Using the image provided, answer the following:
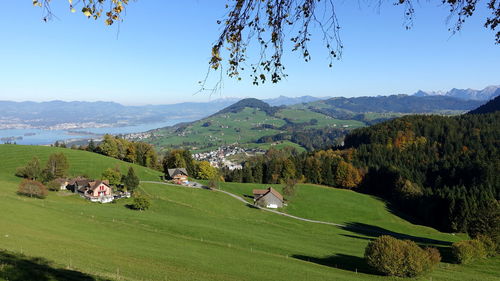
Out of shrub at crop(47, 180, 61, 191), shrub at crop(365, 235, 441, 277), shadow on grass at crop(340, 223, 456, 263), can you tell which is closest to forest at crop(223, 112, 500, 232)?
shadow on grass at crop(340, 223, 456, 263)

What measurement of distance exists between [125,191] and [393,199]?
8600cm

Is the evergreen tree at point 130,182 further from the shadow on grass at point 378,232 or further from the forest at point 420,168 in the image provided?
the forest at point 420,168

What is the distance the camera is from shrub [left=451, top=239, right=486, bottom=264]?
4184 centimetres

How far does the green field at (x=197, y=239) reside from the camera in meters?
27.8

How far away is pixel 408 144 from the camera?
481ft

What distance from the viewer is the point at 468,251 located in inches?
1651

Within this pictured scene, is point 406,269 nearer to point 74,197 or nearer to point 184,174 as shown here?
point 74,197

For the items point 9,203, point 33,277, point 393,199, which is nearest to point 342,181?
point 393,199

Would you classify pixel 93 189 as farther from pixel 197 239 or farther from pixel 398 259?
pixel 398 259

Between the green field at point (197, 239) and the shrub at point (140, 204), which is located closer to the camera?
the green field at point (197, 239)

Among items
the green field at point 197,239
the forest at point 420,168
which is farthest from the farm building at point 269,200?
the forest at point 420,168

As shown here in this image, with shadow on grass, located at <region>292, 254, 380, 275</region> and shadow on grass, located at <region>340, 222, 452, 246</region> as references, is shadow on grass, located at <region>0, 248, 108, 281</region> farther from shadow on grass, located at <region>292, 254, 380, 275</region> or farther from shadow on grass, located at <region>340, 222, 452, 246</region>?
shadow on grass, located at <region>340, 222, 452, 246</region>

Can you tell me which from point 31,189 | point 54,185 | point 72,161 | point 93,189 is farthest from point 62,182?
point 72,161

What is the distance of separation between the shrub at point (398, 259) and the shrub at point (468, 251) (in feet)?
35.7
